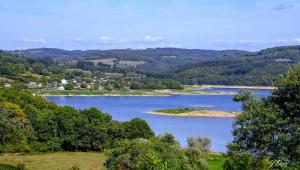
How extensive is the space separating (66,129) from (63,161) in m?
11.7

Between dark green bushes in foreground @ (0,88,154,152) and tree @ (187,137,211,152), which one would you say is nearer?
tree @ (187,137,211,152)

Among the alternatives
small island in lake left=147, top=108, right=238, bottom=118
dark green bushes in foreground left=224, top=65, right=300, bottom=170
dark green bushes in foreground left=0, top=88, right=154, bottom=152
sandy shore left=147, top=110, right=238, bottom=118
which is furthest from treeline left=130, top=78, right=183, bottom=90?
dark green bushes in foreground left=224, top=65, right=300, bottom=170

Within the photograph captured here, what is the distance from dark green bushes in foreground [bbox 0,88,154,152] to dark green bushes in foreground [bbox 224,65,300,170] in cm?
3855

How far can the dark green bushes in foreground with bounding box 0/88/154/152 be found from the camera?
180 feet

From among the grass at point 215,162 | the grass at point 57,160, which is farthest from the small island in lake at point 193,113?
the grass at point 215,162

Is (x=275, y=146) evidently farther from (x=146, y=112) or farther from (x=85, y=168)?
(x=146, y=112)

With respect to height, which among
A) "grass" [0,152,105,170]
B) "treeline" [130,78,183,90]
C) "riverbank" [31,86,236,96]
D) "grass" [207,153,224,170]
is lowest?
"riverbank" [31,86,236,96]

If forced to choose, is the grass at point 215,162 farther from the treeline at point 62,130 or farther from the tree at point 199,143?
the treeline at point 62,130

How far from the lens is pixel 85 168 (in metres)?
40.5

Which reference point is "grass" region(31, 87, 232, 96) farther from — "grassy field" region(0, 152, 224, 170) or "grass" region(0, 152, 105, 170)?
"grassy field" region(0, 152, 224, 170)

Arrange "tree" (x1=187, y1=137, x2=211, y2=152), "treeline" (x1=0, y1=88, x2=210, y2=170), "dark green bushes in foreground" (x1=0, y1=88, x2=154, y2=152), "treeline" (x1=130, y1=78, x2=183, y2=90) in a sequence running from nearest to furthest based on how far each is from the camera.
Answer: "tree" (x1=187, y1=137, x2=211, y2=152) → "treeline" (x1=0, y1=88, x2=210, y2=170) → "dark green bushes in foreground" (x1=0, y1=88, x2=154, y2=152) → "treeline" (x1=130, y1=78, x2=183, y2=90)

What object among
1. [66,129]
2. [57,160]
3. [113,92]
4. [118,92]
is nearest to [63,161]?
[57,160]

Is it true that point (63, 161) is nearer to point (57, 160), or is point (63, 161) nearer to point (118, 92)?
point (57, 160)

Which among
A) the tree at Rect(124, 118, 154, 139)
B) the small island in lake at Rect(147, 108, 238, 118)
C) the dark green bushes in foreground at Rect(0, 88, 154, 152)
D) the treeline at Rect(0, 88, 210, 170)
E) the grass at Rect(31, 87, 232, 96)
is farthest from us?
the grass at Rect(31, 87, 232, 96)
